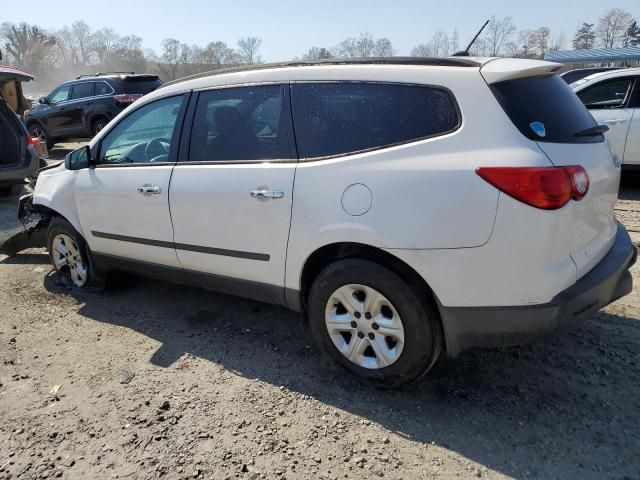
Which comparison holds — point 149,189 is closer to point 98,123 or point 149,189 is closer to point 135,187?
point 135,187

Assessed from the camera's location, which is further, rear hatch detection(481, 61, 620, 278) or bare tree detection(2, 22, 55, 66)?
bare tree detection(2, 22, 55, 66)

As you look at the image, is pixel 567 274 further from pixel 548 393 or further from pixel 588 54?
pixel 588 54

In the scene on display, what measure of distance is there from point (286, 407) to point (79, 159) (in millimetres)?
2796

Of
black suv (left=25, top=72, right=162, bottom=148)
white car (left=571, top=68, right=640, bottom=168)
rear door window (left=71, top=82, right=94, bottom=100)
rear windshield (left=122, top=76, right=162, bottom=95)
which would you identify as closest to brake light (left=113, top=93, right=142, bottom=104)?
black suv (left=25, top=72, right=162, bottom=148)

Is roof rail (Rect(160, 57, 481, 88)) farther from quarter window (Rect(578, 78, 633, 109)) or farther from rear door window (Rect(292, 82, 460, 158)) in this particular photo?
quarter window (Rect(578, 78, 633, 109))

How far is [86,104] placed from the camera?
13891 millimetres

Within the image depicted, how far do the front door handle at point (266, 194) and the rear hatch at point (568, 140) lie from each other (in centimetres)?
128

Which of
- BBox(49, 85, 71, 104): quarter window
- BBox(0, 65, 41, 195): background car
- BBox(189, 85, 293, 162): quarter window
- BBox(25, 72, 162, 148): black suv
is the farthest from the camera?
BBox(49, 85, 71, 104): quarter window

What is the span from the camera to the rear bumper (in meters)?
2.40

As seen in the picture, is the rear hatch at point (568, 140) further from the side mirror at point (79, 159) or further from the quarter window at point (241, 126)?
the side mirror at point (79, 159)

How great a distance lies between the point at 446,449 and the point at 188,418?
137 centimetres

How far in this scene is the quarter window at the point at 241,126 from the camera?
308 cm

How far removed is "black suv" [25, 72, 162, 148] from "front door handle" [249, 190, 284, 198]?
12.1 m

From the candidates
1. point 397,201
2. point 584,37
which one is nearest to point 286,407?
point 397,201
